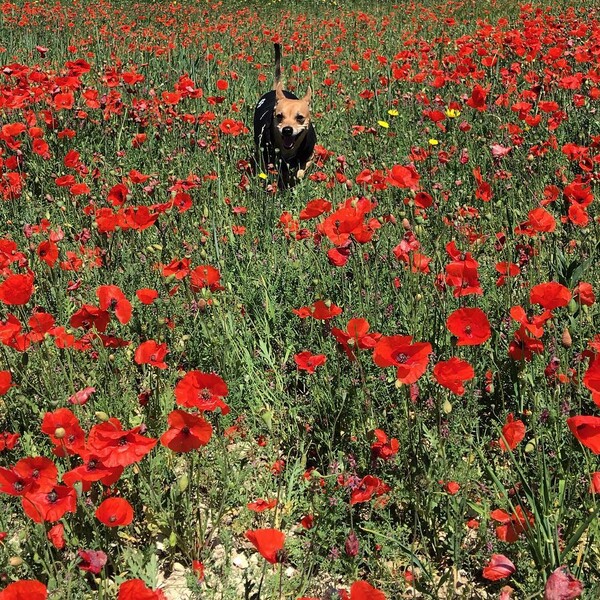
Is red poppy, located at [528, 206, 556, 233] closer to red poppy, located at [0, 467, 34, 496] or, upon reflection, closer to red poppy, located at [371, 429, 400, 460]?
red poppy, located at [371, 429, 400, 460]

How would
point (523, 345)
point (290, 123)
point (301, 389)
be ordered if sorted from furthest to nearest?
1. point (290, 123)
2. point (301, 389)
3. point (523, 345)

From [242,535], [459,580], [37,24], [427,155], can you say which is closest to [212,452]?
[242,535]

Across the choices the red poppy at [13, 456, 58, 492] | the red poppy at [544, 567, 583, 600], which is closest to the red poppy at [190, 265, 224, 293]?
the red poppy at [13, 456, 58, 492]

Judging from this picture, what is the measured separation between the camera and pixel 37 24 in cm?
1116

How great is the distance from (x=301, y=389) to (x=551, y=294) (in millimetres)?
1305

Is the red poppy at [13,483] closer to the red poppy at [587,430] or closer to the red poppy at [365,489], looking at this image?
the red poppy at [365,489]

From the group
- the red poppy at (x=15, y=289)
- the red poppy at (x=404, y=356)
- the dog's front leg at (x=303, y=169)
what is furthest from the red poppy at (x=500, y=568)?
the dog's front leg at (x=303, y=169)

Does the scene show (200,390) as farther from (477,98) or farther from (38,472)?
(477,98)

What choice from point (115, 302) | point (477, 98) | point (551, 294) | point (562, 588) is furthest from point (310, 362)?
point (477, 98)

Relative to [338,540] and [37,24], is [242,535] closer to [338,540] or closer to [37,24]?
[338,540]

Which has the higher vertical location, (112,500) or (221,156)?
(221,156)

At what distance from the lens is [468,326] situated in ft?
6.12

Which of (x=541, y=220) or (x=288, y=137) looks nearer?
(x=541, y=220)

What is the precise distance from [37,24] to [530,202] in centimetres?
1046
